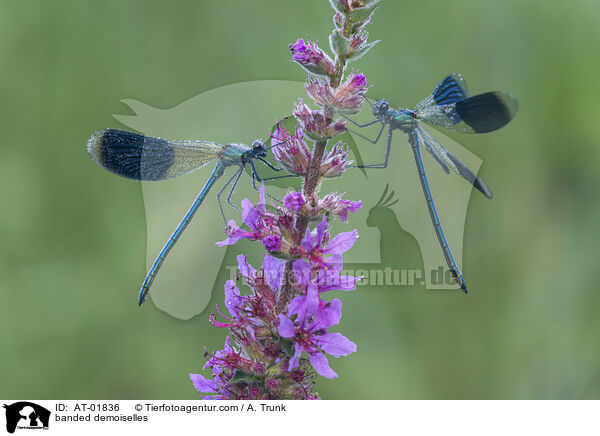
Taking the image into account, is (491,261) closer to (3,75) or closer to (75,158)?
(75,158)

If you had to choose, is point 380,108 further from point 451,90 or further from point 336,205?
point 336,205

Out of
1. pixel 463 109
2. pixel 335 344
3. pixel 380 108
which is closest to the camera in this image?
pixel 335 344

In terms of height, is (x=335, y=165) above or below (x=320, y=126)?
below

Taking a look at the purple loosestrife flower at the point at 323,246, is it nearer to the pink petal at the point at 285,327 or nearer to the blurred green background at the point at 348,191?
the pink petal at the point at 285,327

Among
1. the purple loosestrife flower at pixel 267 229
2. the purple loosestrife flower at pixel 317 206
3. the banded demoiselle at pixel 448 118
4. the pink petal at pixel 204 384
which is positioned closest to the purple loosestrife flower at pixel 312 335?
the purple loosestrife flower at pixel 267 229

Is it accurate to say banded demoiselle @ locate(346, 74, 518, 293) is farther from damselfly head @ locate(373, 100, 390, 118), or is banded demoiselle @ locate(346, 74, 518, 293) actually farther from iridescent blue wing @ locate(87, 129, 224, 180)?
iridescent blue wing @ locate(87, 129, 224, 180)
